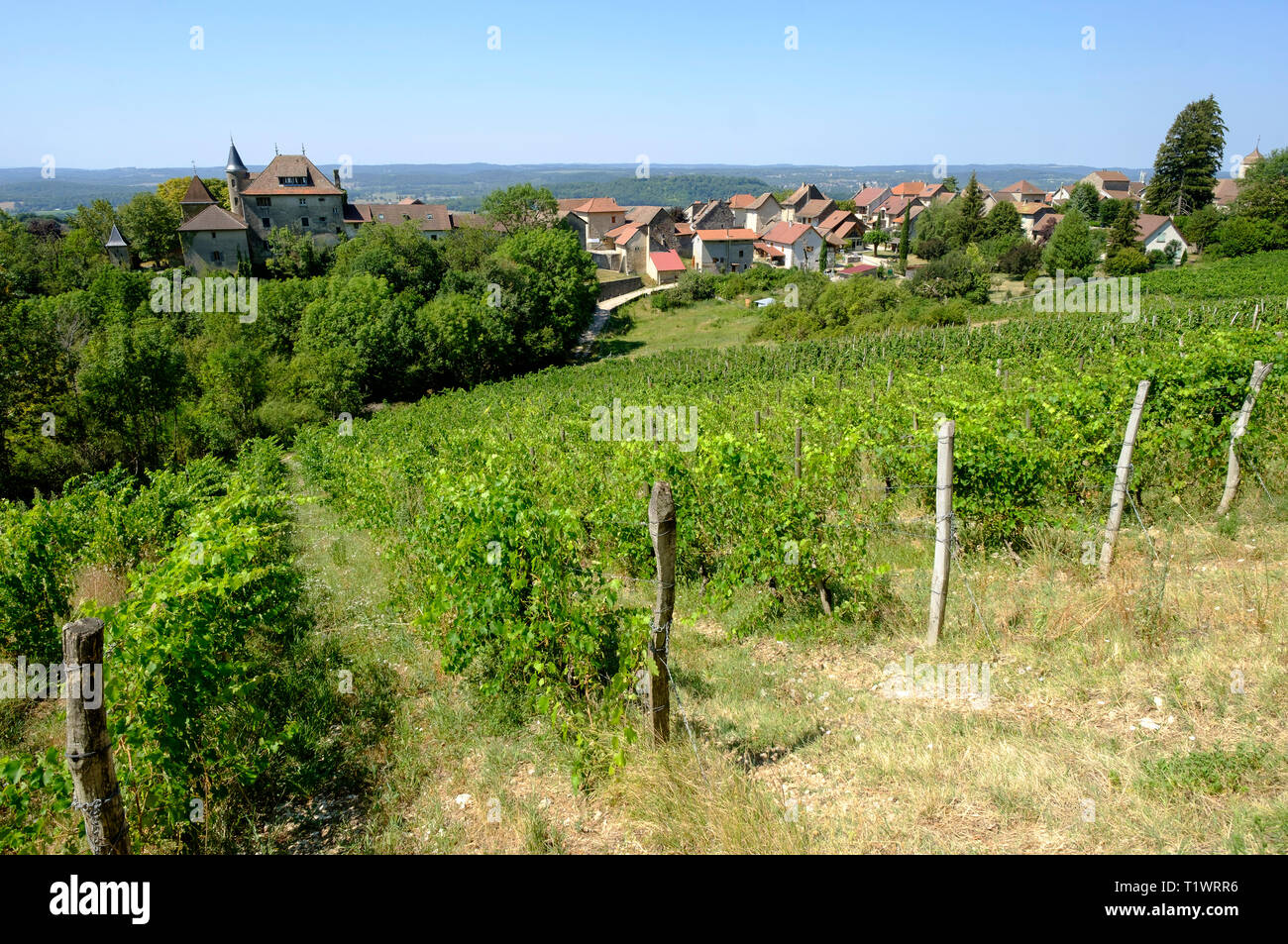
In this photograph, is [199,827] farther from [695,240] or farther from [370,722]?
[695,240]

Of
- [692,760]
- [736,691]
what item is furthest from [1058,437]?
[692,760]

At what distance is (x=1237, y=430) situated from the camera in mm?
8242

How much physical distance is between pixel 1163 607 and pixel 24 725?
1009 centimetres

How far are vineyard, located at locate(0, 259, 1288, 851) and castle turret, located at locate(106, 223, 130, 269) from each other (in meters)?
62.9

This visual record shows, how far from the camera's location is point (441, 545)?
20.9ft

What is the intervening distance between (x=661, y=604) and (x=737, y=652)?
2379 mm

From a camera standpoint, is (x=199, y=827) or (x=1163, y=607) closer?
(x=199, y=827)

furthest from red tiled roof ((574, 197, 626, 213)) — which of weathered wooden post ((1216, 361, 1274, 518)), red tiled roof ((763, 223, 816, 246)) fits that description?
weathered wooden post ((1216, 361, 1274, 518))

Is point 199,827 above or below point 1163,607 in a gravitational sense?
below

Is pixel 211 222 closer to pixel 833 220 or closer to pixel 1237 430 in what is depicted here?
pixel 833 220

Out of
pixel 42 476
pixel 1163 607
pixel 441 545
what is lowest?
pixel 42 476

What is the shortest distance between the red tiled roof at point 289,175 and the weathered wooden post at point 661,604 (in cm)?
Result: 6995
